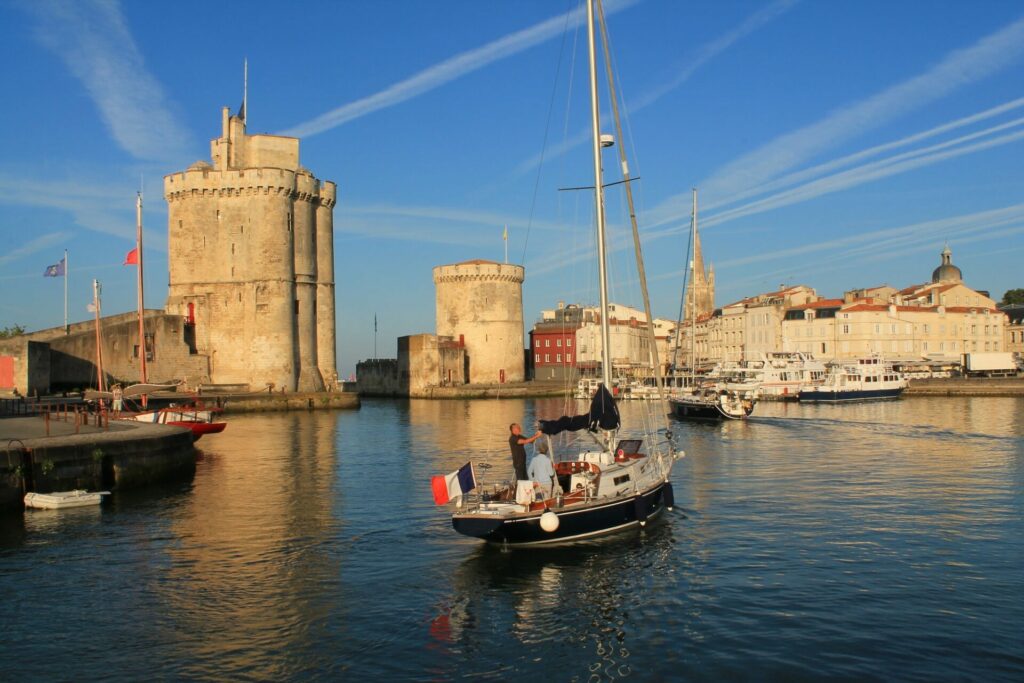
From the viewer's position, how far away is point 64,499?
18297 millimetres

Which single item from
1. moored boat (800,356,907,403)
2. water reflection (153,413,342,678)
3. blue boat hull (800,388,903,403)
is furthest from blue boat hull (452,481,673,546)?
moored boat (800,356,907,403)

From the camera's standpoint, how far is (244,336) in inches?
2055

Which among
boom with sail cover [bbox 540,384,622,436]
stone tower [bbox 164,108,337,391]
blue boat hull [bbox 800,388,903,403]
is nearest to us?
boom with sail cover [bbox 540,384,622,436]

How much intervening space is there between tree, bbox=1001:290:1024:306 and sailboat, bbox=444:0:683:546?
367ft

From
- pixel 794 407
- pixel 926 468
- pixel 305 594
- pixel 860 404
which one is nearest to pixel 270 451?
pixel 305 594

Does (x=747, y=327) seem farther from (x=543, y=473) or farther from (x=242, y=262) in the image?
(x=543, y=473)

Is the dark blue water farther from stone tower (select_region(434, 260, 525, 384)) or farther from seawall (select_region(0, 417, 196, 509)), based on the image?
stone tower (select_region(434, 260, 525, 384))

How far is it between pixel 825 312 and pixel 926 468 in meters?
60.8

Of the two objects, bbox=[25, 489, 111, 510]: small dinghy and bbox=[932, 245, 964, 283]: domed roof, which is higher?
bbox=[932, 245, 964, 283]: domed roof

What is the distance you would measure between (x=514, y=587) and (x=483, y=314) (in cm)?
5999

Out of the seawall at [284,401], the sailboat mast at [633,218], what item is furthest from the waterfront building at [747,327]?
the sailboat mast at [633,218]

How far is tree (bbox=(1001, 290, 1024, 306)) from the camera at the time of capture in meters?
113

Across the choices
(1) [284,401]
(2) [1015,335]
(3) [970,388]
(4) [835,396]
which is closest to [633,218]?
(1) [284,401]

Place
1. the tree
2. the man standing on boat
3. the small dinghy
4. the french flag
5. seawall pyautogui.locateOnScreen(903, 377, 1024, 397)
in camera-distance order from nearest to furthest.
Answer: the french flag → the man standing on boat → the small dinghy → seawall pyautogui.locateOnScreen(903, 377, 1024, 397) → the tree
